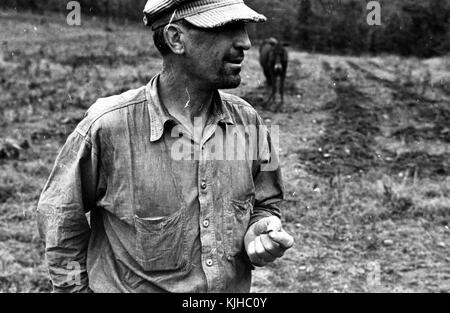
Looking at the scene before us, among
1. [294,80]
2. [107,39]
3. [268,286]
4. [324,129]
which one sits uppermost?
[107,39]

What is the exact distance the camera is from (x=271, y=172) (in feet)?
6.49

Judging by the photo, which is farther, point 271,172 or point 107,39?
point 107,39

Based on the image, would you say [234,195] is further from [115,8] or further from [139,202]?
[115,8]

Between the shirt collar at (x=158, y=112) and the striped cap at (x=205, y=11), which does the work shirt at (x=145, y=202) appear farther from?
the striped cap at (x=205, y=11)

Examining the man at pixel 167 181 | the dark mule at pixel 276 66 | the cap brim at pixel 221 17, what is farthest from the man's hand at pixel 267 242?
the dark mule at pixel 276 66

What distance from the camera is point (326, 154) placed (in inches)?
343

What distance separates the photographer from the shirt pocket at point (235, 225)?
1.79 meters

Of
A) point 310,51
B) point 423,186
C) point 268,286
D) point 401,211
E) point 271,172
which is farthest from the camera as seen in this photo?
point 310,51

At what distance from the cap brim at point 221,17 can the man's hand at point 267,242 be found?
0.55 meters

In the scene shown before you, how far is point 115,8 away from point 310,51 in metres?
6.65

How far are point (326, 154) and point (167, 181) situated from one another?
7.15m
